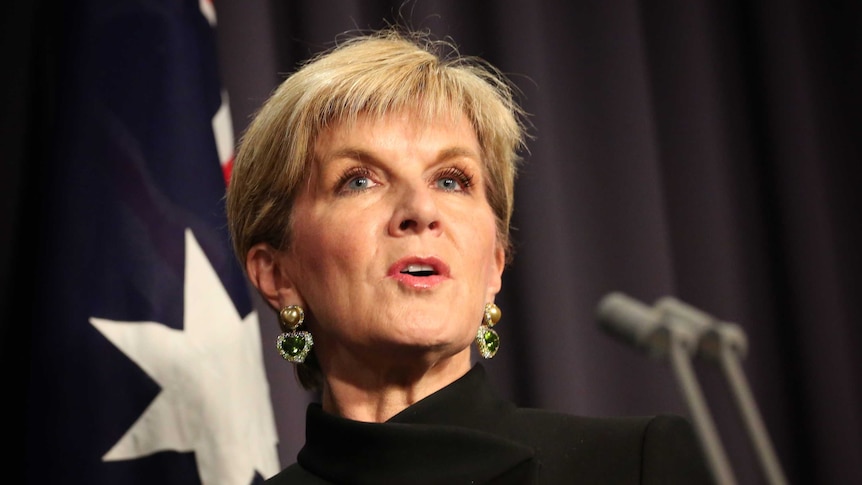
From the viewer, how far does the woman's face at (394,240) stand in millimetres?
1434

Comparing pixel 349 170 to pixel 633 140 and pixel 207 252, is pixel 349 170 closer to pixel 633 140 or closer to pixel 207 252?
pixel 207 252

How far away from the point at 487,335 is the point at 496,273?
0.13 m

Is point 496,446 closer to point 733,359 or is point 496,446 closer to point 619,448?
point 619,448

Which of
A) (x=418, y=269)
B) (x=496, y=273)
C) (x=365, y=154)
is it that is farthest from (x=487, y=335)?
(x=365, y=154)

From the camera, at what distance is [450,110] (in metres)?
1.60

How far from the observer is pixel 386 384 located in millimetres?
1543

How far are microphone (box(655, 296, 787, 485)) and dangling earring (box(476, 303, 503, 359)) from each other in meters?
0.86

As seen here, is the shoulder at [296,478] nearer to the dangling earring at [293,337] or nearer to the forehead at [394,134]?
the dangling earring at [293,337]

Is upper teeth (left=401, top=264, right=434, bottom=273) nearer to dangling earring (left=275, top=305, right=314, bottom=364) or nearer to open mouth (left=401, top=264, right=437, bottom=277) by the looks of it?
open mouth (left=401, top=264, right=437, bottom=277)

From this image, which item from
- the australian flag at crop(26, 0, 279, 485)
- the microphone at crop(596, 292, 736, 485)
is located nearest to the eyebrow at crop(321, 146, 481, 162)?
the australian flag at crop(26, 0, 279, 485)

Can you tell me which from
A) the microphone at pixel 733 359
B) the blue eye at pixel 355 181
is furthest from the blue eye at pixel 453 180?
the microphone at pixel 733 359

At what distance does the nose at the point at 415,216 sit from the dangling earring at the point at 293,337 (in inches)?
9.9

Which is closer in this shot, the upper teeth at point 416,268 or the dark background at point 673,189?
the upper teeth at point 416,268

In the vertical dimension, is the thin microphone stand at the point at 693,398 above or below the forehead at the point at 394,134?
below
